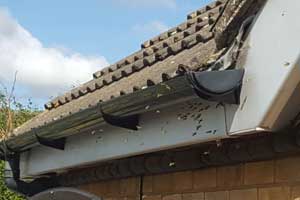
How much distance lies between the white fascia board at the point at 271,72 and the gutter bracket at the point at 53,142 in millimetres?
2402

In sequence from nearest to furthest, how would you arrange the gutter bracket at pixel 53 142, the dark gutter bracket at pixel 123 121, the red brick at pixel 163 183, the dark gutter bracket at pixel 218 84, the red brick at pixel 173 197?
the dark gutter bracket at pixel 218 84 → the dark gutter bracket at pixel 123 121 → the red brick at pixel 173 197 → the red brick at pixel 163 183 → the gutter bracket at pixel 53 142

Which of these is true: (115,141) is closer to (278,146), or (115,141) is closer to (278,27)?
(278,146)

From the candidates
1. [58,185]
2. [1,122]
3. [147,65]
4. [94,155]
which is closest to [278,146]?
[94,155]

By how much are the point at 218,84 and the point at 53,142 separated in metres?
2.53

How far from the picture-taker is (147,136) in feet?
15.8

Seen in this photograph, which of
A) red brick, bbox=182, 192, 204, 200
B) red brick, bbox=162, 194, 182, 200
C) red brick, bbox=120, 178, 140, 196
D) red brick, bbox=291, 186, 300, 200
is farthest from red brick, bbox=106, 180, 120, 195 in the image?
red brick, bbox=291, 186, 300, 200

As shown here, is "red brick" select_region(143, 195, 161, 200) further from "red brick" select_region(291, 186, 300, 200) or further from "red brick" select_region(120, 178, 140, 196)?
"red brick" select_region(291, 186, 300, 200)

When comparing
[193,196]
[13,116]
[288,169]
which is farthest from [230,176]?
[13,116]

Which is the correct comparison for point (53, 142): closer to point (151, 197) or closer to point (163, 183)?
point (151, 197)

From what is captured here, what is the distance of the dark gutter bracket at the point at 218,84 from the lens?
3799mm

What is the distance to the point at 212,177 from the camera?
15.5 feet

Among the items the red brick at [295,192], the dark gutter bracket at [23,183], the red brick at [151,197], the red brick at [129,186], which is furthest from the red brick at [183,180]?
the dark gutter bracket at [23,183]

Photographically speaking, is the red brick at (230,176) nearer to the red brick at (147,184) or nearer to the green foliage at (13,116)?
the red brick at (147,184)

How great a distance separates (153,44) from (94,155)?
228 centimetres
